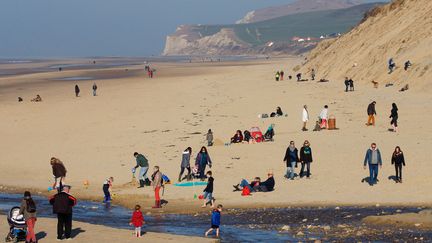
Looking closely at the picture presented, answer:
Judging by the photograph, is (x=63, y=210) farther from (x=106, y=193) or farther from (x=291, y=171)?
(x=291, y=171)

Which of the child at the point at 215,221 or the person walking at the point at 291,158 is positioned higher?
the person walking at the point at 291,158

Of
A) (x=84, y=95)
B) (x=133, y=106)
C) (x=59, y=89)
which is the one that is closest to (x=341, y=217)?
(x=133, y=106)

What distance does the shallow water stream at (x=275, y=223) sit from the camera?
17766mm

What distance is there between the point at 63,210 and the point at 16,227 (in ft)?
3.51

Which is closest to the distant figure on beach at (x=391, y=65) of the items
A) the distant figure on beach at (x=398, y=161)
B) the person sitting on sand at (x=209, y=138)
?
the person sitting on sand at (x=209, y=138)

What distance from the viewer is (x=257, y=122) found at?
38.5 meters

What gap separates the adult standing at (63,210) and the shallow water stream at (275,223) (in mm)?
2260

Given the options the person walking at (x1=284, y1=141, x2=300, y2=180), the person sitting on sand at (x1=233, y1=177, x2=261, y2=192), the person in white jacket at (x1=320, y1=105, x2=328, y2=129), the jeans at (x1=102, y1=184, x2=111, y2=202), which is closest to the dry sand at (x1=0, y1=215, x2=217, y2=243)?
the jeans at (x1=102, y1=184, x2=111, y2=202)

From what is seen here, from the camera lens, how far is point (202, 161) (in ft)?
86.4

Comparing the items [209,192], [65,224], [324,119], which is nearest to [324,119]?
[324,119]

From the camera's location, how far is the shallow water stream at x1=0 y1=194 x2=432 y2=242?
17.8 metres

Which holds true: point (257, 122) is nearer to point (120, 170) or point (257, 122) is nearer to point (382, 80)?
point (120, 170)

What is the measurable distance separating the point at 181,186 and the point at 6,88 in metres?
53.7

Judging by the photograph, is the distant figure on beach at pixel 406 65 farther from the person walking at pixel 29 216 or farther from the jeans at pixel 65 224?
the person walking at pixel 29 216
